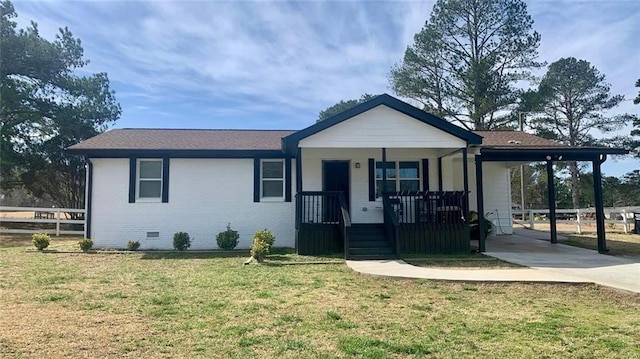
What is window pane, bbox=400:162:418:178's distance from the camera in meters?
13.5

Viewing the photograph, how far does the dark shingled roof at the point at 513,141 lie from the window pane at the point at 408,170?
2.24 meters

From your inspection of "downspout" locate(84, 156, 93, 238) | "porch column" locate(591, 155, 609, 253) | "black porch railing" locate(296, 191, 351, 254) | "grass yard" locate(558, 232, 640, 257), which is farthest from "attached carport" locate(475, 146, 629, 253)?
"downspout" locate(84, 156, 93, 238)

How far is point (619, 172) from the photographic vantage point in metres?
31.2

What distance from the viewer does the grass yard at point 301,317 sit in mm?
3965

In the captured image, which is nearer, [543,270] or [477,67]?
[543,270]

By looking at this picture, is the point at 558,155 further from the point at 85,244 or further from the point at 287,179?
the point at 85,244

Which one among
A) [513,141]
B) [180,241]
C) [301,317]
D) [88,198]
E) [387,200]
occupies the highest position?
[513,141]

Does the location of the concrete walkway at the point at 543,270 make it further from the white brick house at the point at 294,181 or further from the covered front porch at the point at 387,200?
the white brick house at the point at 294,181

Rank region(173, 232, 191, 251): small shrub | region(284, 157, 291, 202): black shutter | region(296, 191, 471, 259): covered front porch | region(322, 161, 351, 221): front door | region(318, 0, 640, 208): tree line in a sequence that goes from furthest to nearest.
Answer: region(318, 0, 640, 208): tree line
region(322, 161, 351, 221): front door
region(284, 157, 291, 202): black shutter
region(173, 232, 191, 251): small shrub
region(296, 191, 471, 259): covered front porch

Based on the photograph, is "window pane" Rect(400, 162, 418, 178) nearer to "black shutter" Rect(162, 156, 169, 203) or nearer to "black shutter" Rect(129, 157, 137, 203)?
"black shutter" Rect(162, 156, 169, 203)

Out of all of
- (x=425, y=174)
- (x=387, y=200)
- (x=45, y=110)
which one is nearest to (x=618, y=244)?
(x=425, y=174)

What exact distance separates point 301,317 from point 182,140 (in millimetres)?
10364

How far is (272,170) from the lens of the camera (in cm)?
1320

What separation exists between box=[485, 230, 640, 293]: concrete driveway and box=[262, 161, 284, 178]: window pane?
22.0 ft
